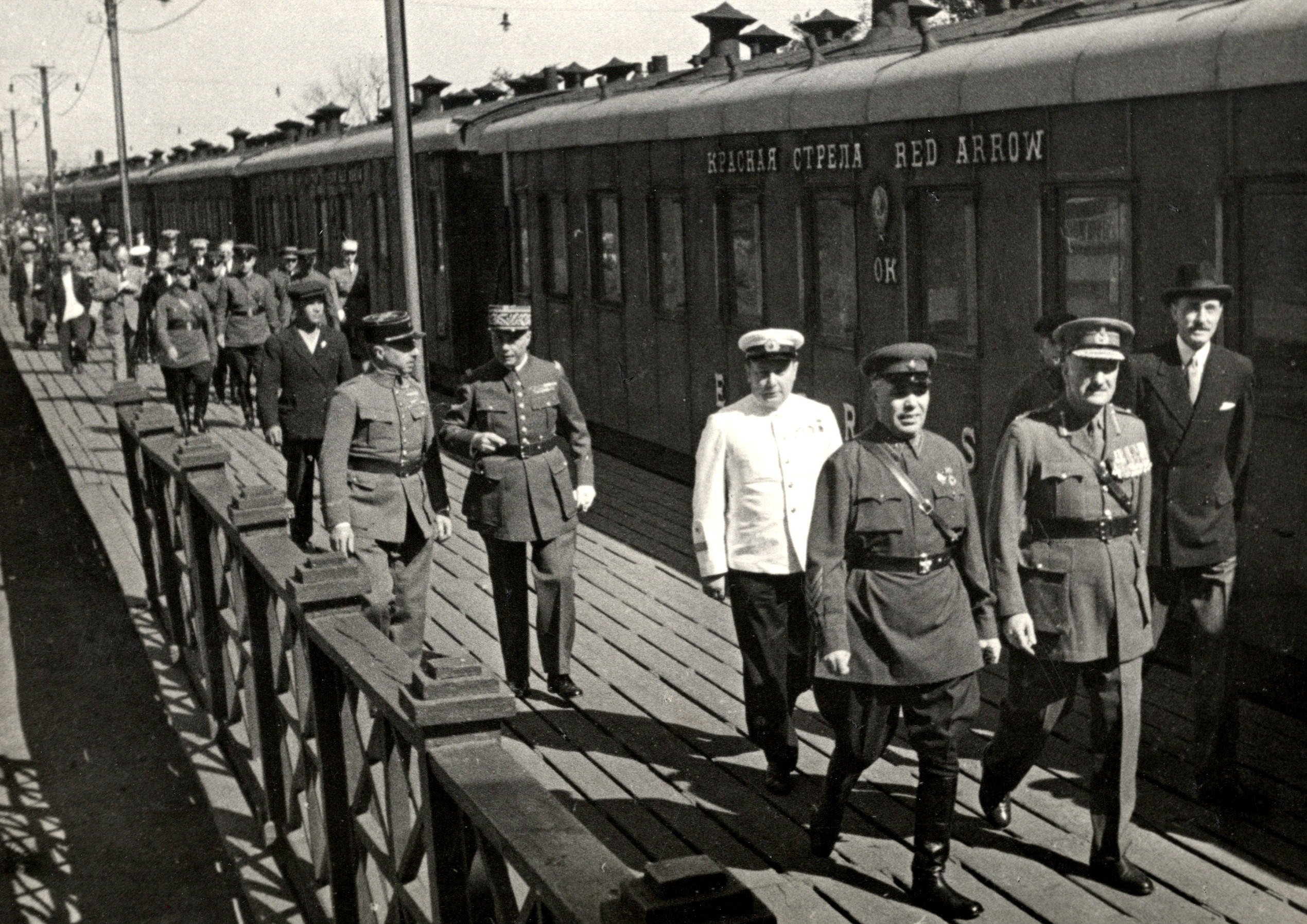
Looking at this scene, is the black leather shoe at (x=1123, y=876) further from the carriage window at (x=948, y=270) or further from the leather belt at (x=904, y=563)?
the carriage window at (x=948, y=270)

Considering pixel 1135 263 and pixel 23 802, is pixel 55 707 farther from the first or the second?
pixel 1135 263

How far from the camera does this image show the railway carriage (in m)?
6.87

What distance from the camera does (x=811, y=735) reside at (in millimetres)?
6973

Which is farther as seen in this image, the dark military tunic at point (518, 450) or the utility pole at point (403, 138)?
the utility pole at point (403, 138)

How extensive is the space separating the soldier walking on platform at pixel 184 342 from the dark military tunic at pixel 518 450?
8366mm

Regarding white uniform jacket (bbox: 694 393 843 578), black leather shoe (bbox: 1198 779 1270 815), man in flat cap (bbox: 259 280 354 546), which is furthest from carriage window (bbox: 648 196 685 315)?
black leather shoe (bbox: 1198 779 1270 815)

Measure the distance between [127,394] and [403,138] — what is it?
7.85 feet

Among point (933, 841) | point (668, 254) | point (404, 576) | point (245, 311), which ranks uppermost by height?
point (668, 254)

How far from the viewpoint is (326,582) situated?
4652 mm

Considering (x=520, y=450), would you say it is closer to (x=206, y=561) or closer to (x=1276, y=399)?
(x=206, y=561)

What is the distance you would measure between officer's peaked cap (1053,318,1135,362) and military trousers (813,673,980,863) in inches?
41.4

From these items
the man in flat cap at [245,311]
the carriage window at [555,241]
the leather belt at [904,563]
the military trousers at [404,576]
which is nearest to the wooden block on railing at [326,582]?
the leather belt at [904,563]

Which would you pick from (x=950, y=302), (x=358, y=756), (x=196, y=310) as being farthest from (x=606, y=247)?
(x=358, y=756)

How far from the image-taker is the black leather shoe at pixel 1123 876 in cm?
520
